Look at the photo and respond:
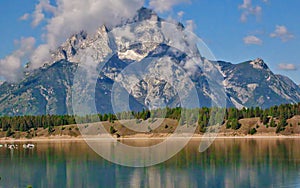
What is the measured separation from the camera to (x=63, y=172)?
88.1 metres

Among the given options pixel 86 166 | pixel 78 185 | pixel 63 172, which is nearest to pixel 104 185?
pixel 78 185

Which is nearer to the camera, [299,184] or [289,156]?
[299,184]

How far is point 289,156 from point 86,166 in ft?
137

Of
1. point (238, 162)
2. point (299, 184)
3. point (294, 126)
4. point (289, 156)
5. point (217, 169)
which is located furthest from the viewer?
point (294, 126)

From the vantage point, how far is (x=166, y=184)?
69.8 meters

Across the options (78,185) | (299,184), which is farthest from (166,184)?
(299,184)

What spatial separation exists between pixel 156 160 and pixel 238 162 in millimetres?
17714

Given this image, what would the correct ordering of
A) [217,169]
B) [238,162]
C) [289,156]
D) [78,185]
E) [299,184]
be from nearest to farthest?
[299,184], [78,185], [217,169], [238,162], [289,156]

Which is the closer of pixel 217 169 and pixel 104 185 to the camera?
pixel 104 185

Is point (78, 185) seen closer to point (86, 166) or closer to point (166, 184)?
point (166, 184)

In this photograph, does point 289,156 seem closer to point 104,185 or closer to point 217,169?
point 217,169

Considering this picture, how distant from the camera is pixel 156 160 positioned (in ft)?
338

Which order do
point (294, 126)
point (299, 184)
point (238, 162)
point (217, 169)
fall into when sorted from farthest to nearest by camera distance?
1. point (294, 126)
2. point (238, 162)
3. point (217, 169)
4. point (299, 184)

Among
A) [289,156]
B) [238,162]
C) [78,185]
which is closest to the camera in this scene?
[78,185]
